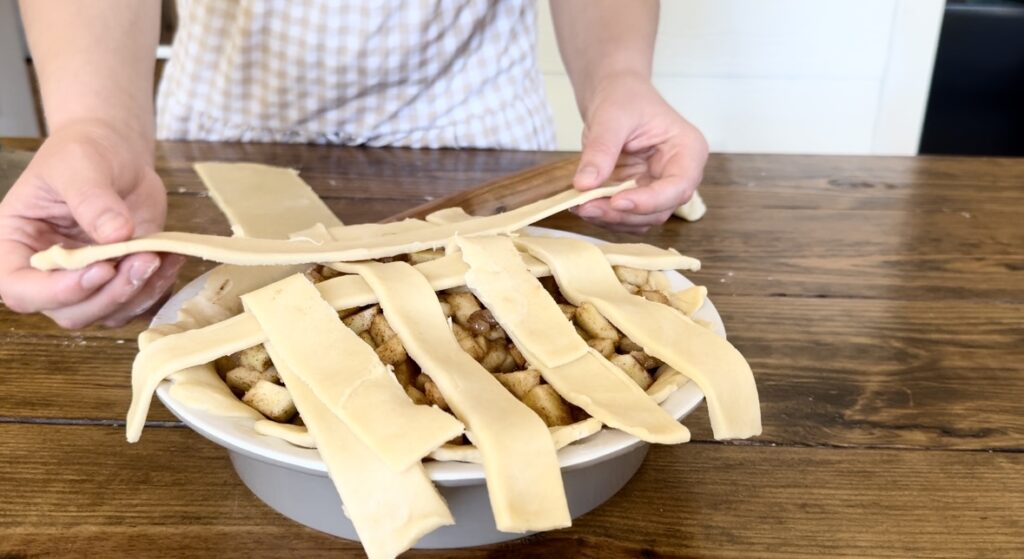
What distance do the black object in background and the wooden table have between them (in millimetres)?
1732

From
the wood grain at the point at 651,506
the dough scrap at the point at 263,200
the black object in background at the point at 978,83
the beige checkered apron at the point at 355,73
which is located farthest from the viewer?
the black object in background at the point at 978,83

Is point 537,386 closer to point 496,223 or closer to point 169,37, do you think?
point 496,223

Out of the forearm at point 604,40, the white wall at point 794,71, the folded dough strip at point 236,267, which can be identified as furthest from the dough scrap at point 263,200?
the white wall at point 794,71

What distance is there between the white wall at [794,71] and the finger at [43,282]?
1900 millimetres

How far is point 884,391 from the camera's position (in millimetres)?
760

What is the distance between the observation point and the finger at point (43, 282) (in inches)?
23.2

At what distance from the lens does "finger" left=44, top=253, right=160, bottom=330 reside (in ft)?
2.02

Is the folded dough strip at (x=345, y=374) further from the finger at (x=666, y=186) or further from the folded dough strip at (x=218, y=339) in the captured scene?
the finger at (x=666, y=186)

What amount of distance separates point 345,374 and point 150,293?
226 millimetres

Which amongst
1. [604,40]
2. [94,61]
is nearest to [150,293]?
[94,61]

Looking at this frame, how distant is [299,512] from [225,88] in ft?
2.89

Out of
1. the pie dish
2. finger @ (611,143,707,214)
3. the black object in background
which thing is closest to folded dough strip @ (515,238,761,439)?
the pie dish

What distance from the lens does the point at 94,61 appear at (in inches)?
29.7

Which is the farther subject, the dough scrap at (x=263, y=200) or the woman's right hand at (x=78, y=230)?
the dough scrap at (x=263, y=200)
